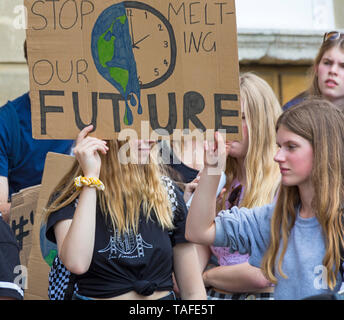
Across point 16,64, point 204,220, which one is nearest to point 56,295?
point 204,220

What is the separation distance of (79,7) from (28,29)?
0.23 meters

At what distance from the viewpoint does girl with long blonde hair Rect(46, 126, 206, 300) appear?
2947 mm

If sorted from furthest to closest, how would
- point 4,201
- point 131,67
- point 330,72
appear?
1. point 330,72
2. point 4,201
3. point 131,67

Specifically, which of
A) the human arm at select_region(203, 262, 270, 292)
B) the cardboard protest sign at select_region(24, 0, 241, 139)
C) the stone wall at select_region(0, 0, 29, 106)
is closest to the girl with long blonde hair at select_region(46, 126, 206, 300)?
the cardboard protest sign at select_region(24, 0, 241, 139)

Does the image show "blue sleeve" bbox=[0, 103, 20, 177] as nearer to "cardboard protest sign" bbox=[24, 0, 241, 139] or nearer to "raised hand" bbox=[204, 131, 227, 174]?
"cardboard protest sign" bbox=[24, 0, 241, 139]

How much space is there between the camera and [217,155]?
289 centimetres

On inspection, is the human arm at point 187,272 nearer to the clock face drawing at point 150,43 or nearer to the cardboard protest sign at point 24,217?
the clock face drawing at point 150,43

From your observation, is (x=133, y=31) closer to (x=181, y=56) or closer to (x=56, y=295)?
(x=181, y=56)

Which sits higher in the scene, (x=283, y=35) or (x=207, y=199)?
(x=283, y=35)

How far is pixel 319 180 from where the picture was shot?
9.45ft

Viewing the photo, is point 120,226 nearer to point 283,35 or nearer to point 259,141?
point 259,141

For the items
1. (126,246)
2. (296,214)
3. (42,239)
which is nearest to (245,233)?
(296,214)

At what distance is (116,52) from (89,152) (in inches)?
17.1

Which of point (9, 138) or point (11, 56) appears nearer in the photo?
point (9, 138)
